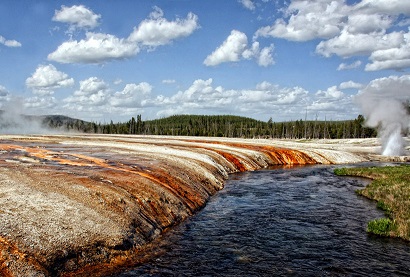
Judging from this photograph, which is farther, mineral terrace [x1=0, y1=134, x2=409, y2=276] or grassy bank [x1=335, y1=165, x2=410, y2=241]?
grassy bank [x1=335, y1=165, x2=410, y2=241]

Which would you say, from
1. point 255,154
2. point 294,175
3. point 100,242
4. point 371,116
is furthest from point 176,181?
point 371,116

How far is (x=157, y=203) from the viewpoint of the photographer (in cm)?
2253

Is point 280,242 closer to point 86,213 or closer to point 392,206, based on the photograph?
point 86,213

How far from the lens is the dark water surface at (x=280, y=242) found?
14883 millimetres

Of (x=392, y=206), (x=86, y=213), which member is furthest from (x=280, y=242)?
(x=392, y=206)

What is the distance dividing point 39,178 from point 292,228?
52.1 ft

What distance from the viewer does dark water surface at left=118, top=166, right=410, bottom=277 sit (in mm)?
14883

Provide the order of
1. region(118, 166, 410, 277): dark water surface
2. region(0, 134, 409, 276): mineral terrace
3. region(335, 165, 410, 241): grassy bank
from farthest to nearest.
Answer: region(335, 165, 410, 241): grassy bank → region(118, 166, 410, 277): dark water surface → region(0, 134, 409, 276): mineral terrace

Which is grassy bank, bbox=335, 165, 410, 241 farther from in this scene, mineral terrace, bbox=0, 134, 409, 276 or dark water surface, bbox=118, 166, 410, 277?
mineral terrace, bbox=0, 134, 409, 276

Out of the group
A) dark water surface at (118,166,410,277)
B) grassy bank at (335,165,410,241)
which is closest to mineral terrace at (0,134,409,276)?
dark water surface at (118,166,410,277)

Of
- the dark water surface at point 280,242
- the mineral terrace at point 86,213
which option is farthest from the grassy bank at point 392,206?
the mineral terrace at point 86,213

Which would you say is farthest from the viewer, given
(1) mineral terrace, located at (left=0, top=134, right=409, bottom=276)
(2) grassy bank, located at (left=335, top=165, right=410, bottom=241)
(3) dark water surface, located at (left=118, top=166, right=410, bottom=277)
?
(2) grassy bank, located at (left=335, top=165, right=410, bottom=241)

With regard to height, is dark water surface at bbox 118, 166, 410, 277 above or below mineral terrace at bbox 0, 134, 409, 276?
below

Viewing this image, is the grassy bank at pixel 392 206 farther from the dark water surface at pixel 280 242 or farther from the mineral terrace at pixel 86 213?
the mineral terrace at pixel 86 213
